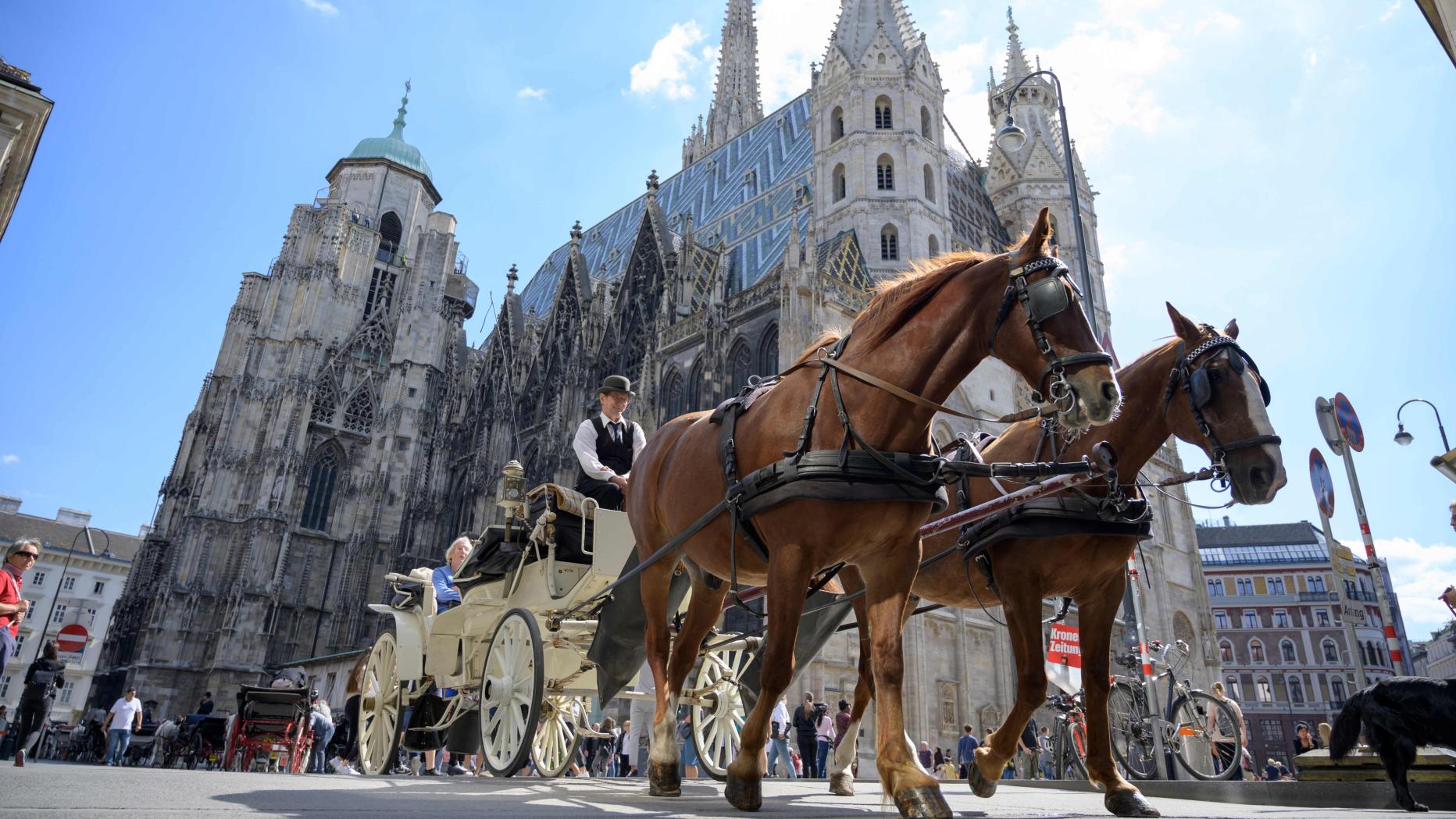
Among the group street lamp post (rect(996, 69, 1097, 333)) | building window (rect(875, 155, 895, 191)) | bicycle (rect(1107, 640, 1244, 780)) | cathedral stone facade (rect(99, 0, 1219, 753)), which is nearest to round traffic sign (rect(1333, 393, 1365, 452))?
street lamp post (rect(996, 69, 1097, 333))

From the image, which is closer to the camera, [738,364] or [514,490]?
[514,490]

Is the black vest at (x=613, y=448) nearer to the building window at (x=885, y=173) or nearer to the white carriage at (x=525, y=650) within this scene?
the white carriage at (x=525, y=650)

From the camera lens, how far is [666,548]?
434 centimetres

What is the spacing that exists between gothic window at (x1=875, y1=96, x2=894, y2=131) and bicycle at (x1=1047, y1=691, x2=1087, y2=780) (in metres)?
22.7

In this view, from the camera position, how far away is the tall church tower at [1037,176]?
3416 cm

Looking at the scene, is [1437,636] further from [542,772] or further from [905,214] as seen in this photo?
[542,772]

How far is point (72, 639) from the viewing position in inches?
392

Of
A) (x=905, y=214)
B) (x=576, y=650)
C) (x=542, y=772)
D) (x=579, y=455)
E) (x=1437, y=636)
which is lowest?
(x=542, y=772)

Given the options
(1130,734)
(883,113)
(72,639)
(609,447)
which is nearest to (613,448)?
(609,447)

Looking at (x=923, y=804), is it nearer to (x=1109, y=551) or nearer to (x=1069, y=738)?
(x=1109, y=551)

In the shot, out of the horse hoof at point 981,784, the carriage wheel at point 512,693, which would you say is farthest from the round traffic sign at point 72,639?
the horse hoof at point 981,784

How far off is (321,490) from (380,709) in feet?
126

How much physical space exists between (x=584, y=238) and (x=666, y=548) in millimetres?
46820

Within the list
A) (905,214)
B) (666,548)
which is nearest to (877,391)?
(666,548)
